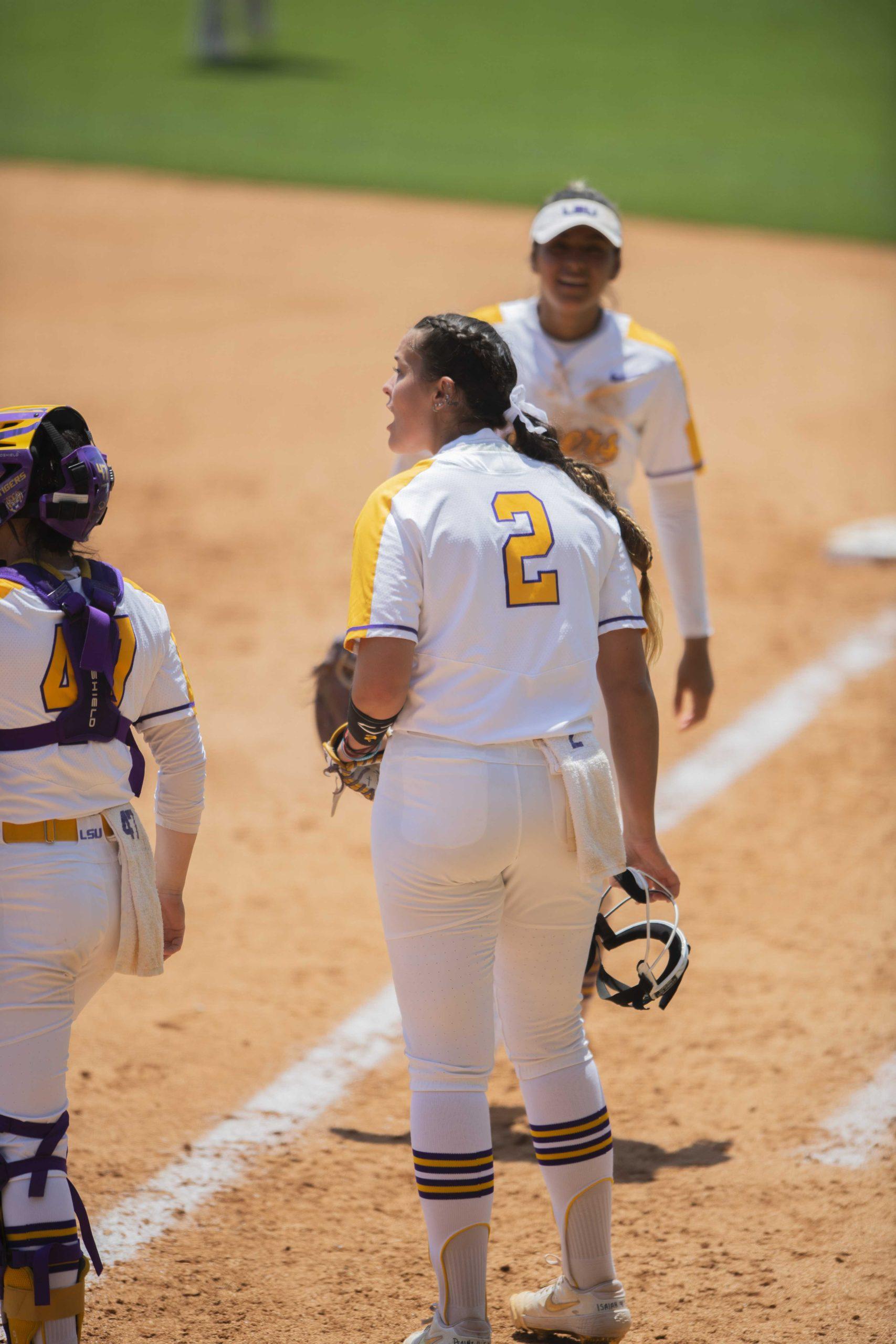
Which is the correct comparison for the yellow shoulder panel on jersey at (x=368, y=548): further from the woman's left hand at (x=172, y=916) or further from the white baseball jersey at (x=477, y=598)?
the woman's left hand at (x=172, y=916)

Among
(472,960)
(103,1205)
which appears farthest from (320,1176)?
(472,960)

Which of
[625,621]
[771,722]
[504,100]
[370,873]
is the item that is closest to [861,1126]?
[625,621]

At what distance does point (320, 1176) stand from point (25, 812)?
155cm

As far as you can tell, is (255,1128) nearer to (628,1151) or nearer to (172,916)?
(628,1151)

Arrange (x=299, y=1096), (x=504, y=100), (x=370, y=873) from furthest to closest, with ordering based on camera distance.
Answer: (x=504, y=100) < (x=370, y=873) < (x=299, y=1096)

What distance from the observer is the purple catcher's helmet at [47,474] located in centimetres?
233

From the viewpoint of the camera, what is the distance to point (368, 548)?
95.9 inches

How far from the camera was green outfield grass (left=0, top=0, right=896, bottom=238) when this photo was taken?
20.4m

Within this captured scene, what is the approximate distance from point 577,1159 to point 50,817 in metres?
1.16

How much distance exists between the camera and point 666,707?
21.5 ft

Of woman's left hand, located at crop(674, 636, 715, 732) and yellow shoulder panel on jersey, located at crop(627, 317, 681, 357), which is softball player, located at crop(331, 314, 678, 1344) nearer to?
yellow shoulder panel on jersey, located at crop(627, 317, 681, 357)

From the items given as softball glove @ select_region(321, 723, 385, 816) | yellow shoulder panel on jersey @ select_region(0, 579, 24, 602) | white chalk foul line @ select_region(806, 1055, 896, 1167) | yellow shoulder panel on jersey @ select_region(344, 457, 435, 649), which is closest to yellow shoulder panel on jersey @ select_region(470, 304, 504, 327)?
yellow shoulder panel on jersey @ select_region(344, 457, 435, 649)

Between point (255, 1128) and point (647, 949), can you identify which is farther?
point (255, 1128)

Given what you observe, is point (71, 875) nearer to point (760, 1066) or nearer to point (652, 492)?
point (652, 492)
